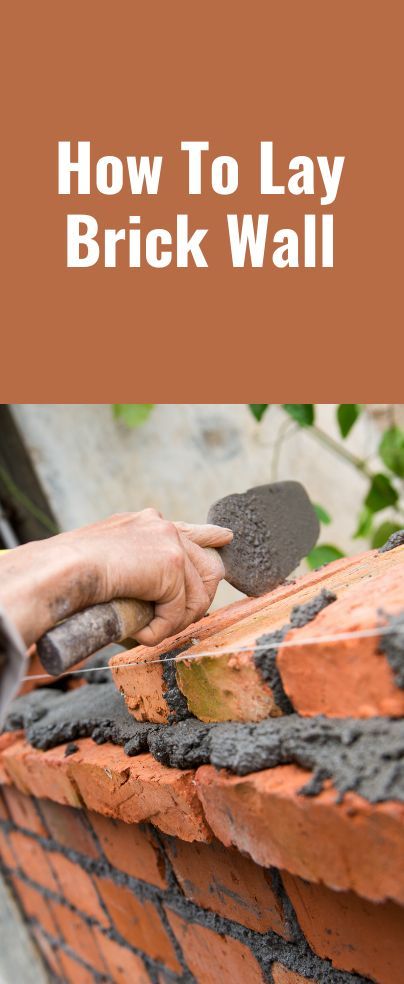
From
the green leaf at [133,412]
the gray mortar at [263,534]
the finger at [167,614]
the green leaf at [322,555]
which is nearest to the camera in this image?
the finger at [167,614]

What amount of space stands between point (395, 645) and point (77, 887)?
145cm

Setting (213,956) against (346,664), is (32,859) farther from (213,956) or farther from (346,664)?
(346,664)

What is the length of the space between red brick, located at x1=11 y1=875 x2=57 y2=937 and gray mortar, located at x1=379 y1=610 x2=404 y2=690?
74.0 inches

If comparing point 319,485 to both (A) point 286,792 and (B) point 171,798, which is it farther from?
(A) point 286,792

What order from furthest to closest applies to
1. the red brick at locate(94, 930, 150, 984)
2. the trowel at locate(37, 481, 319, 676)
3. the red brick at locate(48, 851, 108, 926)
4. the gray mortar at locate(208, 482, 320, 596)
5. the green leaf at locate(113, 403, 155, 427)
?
the green leaf at locate(113, 403, 155, 427) → the red brick at locate(48, 851, 108, 926) → the red brick at locate(94, 930, 150, 984) → the gray mortar at locate(208, 482, 320, 596) → the trowel at locate(37, 481, 319, 676)

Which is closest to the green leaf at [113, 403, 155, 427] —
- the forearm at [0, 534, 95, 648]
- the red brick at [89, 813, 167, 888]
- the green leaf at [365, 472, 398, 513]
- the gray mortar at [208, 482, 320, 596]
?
the green leaf at [365, 472, 398, 513]

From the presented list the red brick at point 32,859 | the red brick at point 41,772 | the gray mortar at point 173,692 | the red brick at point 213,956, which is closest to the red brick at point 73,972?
the red brick at point 32,859

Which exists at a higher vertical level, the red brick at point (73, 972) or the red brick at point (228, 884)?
the red brick at point (228, 884)

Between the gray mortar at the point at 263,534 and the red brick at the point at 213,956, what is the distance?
525 millimetres

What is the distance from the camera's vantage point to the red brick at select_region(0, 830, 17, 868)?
242cm

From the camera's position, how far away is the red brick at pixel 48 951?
7.81 ft

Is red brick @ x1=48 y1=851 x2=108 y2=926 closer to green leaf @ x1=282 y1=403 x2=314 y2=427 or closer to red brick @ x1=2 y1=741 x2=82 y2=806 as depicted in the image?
red brick @ x1=2 y1=741 x2=82 y2=806

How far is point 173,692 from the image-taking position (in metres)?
1.13

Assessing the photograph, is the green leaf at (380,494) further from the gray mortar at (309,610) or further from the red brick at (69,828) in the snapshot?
the gray mortar at (309,610)
